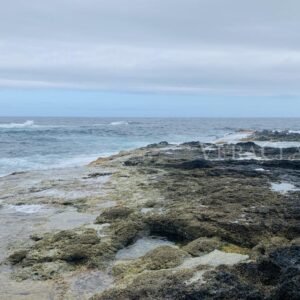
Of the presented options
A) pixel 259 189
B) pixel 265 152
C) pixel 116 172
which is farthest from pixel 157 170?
pixel 265 152

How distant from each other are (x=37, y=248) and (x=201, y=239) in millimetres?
2837

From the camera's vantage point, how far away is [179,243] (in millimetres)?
8805

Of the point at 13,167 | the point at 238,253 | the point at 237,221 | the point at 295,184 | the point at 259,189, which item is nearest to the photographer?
the point at 238,253

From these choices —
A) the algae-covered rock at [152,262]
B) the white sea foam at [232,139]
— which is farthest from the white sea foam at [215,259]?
the white sea foam at [232,139]

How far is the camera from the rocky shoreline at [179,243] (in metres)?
5.90

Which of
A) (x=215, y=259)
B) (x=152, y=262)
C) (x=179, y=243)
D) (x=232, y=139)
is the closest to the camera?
(x=215, y=259)

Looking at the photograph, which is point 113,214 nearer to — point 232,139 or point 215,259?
point 215,259

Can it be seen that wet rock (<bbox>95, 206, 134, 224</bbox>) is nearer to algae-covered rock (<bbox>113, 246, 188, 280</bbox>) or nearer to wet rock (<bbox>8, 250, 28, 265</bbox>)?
wet rock (<bbox>8, 250, 28, 265</bbox>)

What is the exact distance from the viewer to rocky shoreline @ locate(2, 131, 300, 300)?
5902 mm

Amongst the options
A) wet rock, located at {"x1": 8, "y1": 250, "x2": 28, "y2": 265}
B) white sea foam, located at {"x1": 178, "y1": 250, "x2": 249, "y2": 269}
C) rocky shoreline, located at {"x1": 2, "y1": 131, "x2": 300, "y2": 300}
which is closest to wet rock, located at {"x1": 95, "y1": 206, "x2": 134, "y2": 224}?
rocky shoreline, located at {"x1": 2, "y1": 131, "x2": 300, "y2": 300}

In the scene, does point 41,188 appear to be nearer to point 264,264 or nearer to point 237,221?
point 237,221

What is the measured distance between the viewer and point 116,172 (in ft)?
59.6

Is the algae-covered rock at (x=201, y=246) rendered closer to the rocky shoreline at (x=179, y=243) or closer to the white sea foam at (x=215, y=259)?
the rocky shoreline at (x=179, y=243)

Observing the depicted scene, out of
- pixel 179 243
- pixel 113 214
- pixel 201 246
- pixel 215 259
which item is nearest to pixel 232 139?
pixel 113 214
